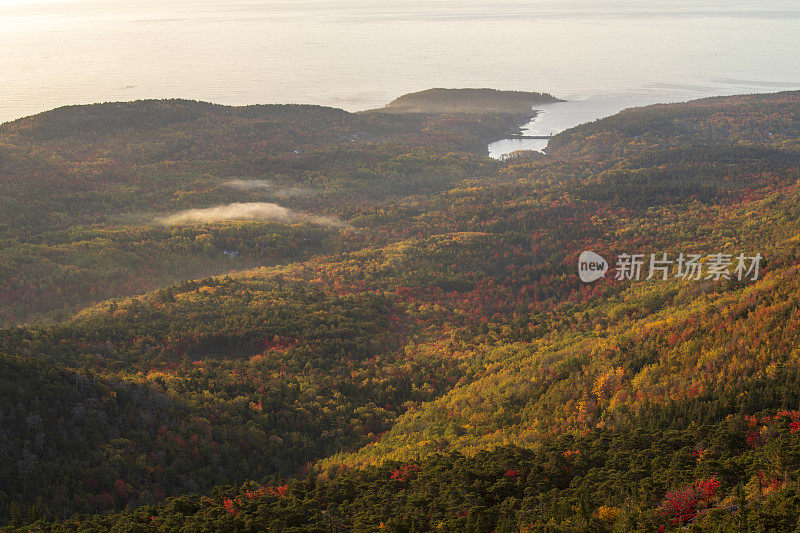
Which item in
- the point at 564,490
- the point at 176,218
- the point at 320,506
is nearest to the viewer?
the point at 564,490

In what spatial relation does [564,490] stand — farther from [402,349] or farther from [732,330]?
[402,349]

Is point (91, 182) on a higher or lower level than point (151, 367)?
higher

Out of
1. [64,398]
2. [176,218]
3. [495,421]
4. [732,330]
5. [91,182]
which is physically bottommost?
[495,421]

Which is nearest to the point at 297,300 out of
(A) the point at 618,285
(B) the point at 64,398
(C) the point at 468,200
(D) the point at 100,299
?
(D) the point at 100,299

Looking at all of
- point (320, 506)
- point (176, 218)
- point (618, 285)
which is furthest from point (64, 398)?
point (176, 218)

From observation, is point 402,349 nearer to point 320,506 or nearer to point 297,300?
point 297,300

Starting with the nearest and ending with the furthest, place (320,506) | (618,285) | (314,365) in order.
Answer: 1. (320,506)
2. (314,365)
3. (618,285)

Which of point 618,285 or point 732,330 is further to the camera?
point 618,285
